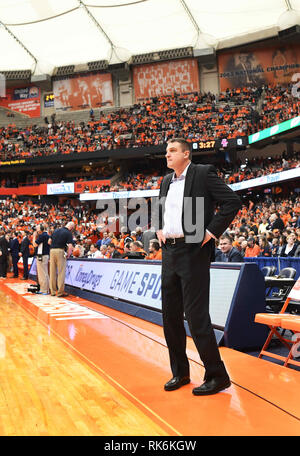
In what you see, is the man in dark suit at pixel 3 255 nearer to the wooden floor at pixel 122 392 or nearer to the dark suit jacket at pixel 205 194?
the wooden floor at pixel 122 392

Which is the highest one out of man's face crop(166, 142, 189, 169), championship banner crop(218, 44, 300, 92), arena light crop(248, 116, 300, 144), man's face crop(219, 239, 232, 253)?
championship banner crop(218, 44, 300, 92)

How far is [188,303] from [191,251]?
368mm

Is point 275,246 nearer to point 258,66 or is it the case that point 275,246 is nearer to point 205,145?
point 205,145

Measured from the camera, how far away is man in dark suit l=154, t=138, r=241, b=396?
3029mm

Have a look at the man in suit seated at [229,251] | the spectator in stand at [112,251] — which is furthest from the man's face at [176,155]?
the spectator in stand at [112,251]

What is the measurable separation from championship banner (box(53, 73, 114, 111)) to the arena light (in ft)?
52.5

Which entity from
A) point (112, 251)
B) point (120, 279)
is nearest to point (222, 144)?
point (112, 251)

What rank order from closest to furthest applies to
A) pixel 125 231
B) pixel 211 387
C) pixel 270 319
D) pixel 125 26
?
pixel 211 387
pixel 270 319
pixel 125 231
pixel 125 26

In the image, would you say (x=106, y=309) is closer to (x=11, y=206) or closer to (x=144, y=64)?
(x=11, y=206)

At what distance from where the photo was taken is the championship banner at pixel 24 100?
41.5 m

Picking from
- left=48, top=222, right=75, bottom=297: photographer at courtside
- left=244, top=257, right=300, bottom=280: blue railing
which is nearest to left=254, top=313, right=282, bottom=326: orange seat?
left=244, top=257, right=300, bottom=280: blue railing

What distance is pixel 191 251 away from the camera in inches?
122

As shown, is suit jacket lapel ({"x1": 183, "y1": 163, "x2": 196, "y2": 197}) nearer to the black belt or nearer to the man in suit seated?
the black belt

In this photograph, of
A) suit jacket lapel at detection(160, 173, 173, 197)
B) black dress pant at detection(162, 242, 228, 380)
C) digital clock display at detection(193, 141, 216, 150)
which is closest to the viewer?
black dress pant at detection(162, 242, 228, 380)
